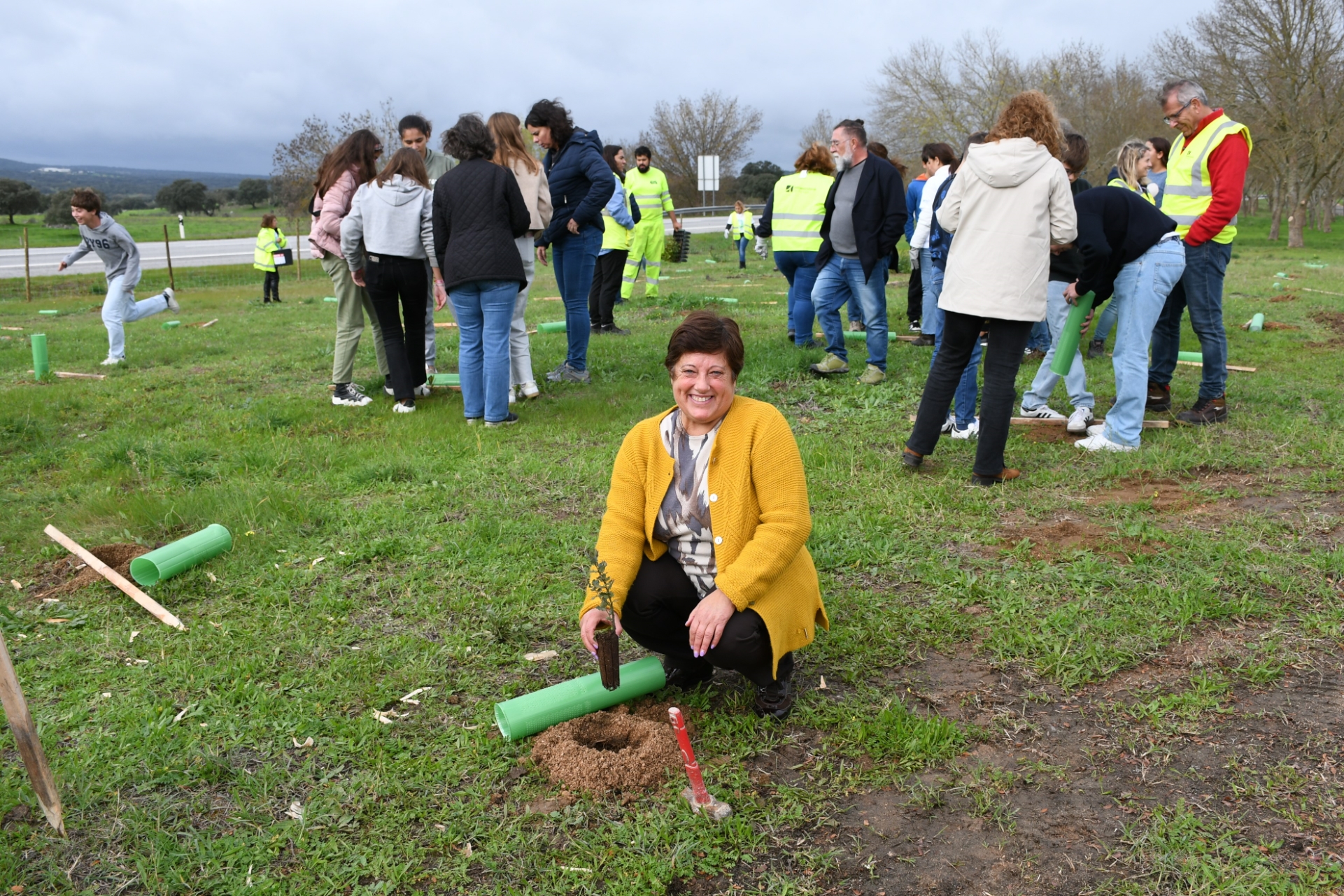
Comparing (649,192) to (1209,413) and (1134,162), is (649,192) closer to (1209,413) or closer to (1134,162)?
(1134,162)

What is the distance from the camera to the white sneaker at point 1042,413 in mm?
6797

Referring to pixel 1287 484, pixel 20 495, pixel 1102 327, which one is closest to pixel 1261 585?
pixel 1287 484

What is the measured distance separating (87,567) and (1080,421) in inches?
236

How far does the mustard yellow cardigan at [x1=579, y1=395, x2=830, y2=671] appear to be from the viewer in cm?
293

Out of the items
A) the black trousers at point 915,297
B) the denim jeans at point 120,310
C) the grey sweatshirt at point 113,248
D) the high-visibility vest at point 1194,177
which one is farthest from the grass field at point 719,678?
the black trousers at point 915,297

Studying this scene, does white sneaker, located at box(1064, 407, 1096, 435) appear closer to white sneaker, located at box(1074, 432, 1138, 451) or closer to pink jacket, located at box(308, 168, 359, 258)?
white sneaker, located at box(1074, 432, 1138, 451)

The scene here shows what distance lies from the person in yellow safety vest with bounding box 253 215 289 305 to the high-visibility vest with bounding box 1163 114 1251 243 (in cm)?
1613

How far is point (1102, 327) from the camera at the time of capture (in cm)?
859

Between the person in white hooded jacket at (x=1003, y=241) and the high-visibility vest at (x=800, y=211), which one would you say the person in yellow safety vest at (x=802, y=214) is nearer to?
the high-visibility vest at (x=800, y=211)

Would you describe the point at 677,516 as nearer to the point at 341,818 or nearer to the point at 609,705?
the point at 609,705

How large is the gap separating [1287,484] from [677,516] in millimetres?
4037

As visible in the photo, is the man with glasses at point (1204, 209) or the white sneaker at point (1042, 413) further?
the white sneaker at point (1042, 413)

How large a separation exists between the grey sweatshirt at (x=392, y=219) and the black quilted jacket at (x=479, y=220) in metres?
0.40

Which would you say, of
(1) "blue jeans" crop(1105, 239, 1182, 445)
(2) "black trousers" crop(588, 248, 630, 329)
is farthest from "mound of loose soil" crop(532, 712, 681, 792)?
(2) "black trousers" crop(588, 248, 630, 329)
